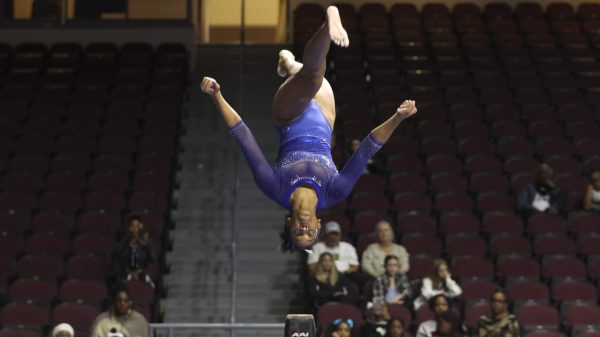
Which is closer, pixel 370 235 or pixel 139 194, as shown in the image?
pixel 370 235

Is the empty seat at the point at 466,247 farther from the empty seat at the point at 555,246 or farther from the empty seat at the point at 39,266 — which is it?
the empty seat at the point at 39,266

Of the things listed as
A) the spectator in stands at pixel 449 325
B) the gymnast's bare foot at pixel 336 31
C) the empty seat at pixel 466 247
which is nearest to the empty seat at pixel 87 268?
the empty seat at pixel 466 247

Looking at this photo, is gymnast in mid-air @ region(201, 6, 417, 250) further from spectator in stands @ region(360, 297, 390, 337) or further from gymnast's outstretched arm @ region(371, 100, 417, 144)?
spectator in stands @ region(360, 297, 390, 337)

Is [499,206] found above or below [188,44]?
below

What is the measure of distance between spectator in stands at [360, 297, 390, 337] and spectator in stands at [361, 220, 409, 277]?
3.24 feet

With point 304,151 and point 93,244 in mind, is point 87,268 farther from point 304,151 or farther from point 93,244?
point 304,151

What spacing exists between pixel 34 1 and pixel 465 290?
900 centimetres

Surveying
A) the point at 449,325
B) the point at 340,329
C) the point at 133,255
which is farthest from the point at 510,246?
the point at 133,255

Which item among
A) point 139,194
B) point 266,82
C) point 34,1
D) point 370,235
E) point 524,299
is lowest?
point 524,299

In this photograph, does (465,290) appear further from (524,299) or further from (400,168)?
(400,168)

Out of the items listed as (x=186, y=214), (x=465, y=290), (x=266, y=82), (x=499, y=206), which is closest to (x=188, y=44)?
(x=266, y=82)

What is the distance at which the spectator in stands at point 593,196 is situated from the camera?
1255 cm

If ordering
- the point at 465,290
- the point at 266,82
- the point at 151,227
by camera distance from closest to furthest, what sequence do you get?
1. the point at 465,290
2. the point at 151,227
3. the point at 266,82

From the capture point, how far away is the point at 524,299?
11086 millimetres
